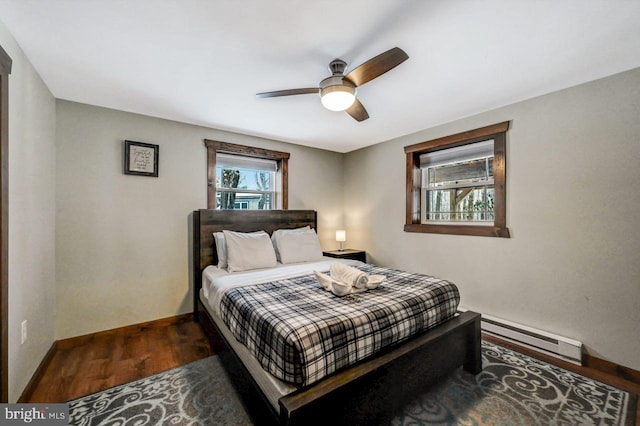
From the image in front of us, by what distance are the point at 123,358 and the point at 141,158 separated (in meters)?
1.98

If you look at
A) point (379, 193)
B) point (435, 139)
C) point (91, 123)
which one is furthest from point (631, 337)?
point (91, 123)

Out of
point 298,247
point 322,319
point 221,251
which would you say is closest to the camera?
point 322,319

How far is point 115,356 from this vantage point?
2346mm

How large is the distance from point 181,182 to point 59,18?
5.97ft

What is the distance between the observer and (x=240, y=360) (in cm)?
168

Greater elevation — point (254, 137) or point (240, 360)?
point (254, 137)

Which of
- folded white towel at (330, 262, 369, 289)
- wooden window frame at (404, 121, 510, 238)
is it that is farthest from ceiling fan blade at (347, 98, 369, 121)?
wooden window frame at (404, 121, 510, 238)

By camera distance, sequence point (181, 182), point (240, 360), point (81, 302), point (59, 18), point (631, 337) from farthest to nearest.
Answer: point (181, 182) < point (81, 302) < point (631, 337) < point (240, 360) < point (59, 18)

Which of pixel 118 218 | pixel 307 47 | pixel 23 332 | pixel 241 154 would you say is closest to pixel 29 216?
pixel 23 332

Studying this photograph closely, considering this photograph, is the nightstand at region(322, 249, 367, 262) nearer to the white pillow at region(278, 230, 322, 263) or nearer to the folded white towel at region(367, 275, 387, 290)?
the white pillow at region(278, 230, 322, 263)

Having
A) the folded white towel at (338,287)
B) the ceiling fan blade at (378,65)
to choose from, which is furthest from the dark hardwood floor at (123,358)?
the ceiling fan blade at (378,65)

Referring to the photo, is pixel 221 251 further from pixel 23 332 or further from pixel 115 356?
pixel 23 332

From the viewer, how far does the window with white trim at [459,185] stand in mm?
2992

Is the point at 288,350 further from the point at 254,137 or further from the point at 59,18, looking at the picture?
the point at 254,137
